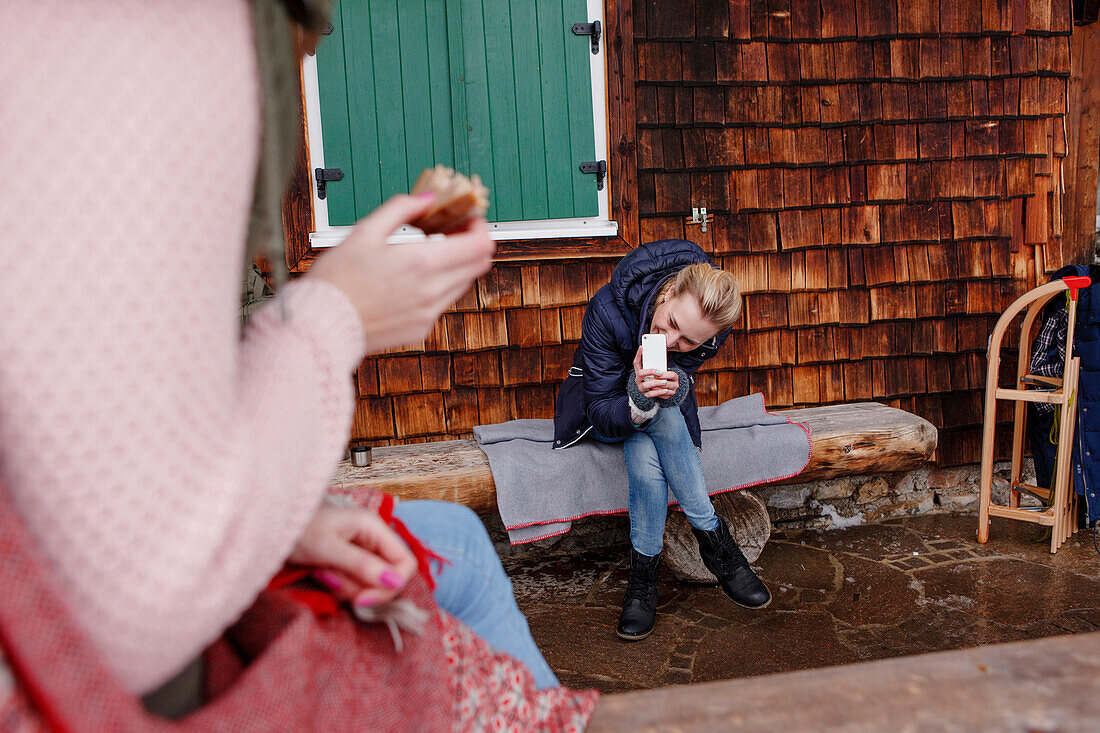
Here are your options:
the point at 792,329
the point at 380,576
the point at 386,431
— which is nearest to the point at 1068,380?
the point at 792,329

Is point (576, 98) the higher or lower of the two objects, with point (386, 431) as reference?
higher

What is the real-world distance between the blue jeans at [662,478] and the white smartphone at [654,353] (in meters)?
0.23

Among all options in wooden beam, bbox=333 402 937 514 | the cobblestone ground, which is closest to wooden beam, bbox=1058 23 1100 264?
wooden beam, bbox=333 402 937 514

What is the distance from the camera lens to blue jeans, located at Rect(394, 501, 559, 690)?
909mm

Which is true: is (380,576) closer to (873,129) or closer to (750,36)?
(750,36)

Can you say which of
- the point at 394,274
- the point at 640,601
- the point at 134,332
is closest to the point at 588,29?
the point at 640,601

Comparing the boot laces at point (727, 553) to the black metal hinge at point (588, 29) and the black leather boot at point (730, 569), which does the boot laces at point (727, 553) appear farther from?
the black metal hinge at point (588, 29)

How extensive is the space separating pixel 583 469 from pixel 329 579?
2.24 metres

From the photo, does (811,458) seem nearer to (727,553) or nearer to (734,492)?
(734,492)

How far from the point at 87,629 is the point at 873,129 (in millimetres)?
3944

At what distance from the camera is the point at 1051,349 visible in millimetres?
3254

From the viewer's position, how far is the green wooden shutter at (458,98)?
3.14 metres

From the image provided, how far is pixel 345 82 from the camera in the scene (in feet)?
10.3

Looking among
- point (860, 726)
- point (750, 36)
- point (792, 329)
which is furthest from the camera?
point (792, 329)
